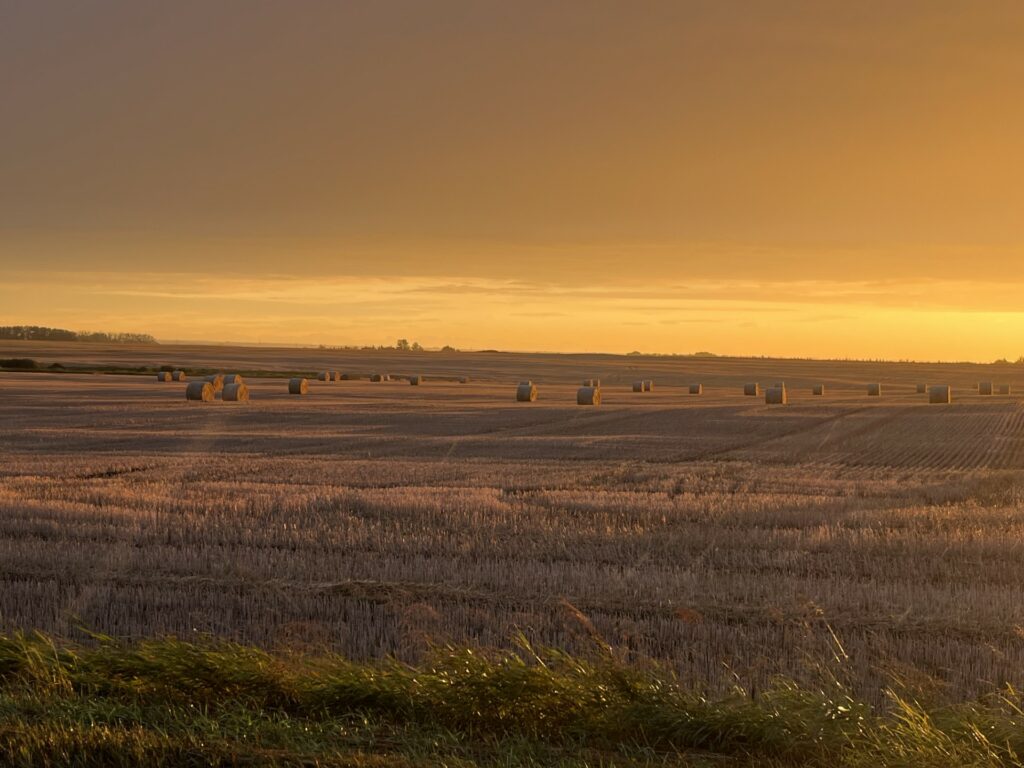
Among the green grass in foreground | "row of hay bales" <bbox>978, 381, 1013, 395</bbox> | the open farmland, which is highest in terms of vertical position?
"row of hay bales" <bbox>978, 381, 1013, 395</bbox>

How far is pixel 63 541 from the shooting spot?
554 inches

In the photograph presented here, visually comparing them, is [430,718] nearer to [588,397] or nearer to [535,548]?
[535,548]

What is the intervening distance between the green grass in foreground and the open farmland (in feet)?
4.06

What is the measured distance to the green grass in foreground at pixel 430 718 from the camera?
20.5 ft

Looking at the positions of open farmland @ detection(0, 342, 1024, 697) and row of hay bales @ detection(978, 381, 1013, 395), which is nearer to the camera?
open farmland @ detection(0, 342, 1024, 697)

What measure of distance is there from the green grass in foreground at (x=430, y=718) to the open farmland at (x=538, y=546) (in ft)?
4.06

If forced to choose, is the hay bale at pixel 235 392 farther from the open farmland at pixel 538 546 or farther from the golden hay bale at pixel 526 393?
the open farmland at pixel 538 546

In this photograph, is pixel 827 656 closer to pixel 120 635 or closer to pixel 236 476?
pixel 120 635

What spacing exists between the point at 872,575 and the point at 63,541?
953 centimetres

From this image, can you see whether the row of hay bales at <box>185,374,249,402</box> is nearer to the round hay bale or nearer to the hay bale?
the hay bale

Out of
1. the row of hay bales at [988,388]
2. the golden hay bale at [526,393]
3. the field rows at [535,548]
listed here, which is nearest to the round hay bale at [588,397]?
the golden hay bale at [526,393]

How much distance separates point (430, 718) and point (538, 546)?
7.26 metres

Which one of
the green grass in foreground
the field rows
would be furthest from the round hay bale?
the green grass in foreground

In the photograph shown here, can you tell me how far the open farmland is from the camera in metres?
9.92
